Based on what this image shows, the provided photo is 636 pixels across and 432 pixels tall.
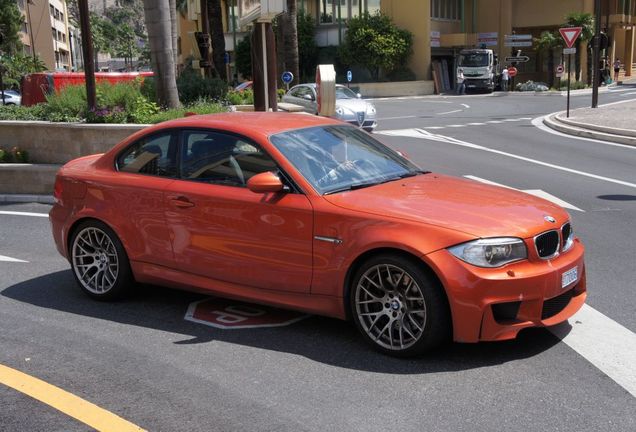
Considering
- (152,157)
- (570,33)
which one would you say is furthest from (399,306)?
(570,33)

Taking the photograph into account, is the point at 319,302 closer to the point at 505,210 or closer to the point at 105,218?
the point at 505,210

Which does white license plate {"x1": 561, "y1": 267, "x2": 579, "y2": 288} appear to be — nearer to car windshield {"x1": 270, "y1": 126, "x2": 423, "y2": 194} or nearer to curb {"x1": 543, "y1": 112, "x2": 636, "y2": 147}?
car windshield {"x1": 270, "y1": 126, "x2": 423, "y2": 194}

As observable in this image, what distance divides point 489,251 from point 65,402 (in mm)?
2730

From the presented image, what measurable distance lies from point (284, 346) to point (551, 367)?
181 cm

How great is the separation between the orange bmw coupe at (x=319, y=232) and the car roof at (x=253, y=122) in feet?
0.07

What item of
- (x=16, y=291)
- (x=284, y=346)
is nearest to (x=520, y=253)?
(x=284, y=346)

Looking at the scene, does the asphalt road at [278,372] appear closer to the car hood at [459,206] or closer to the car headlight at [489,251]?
the car headlight at [489,251]

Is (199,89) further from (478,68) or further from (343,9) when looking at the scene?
(343,9)

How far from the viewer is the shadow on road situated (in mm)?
4805

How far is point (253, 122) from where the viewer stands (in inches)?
233

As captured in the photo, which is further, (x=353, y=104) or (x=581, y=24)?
(x=581, y=24)

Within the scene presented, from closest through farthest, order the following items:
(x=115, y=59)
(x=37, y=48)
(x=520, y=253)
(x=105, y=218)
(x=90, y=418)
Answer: (x=90, y=418), (x=520, y=253), (x=105, y=218), (x=37, y=48), (x=115, y=59)

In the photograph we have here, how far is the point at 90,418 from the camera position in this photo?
4113 millimetres

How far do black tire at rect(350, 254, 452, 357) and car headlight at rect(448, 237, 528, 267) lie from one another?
0.27m
